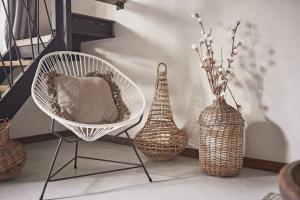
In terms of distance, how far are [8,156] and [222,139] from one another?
1.41 meters

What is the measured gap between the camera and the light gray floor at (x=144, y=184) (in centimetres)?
176

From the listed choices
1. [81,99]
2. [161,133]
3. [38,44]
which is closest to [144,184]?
[161,133]

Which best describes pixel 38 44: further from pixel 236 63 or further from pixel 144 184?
pixel 236 63

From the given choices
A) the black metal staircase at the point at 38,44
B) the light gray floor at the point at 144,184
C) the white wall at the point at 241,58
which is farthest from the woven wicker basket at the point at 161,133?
the black metal staircase at the point at 38,44

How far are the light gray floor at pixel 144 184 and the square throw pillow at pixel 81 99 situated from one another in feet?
1.38

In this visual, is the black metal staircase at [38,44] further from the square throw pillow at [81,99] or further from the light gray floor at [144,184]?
the light gray floor at [144,184]

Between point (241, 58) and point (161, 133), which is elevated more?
point (241, 58)

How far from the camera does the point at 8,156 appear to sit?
1914 millimetres

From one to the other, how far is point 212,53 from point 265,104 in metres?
0.55

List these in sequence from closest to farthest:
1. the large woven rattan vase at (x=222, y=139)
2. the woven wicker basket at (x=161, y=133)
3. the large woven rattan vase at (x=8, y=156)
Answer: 1. the large woven rattan vase at (x=8, y=156)
2. the large woven rattan vase at (x=222, y=139)
3. the woven wicker basket at (x=161, y=133)

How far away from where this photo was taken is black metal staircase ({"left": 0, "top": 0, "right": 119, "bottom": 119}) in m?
2.10

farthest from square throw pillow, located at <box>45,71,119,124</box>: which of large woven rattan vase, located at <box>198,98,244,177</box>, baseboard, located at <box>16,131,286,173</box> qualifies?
baseboard, located at <box>16,131,286,173</box>

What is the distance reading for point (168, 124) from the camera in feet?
8.05

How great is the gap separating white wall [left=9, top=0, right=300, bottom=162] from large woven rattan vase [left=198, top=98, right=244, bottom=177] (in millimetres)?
277
